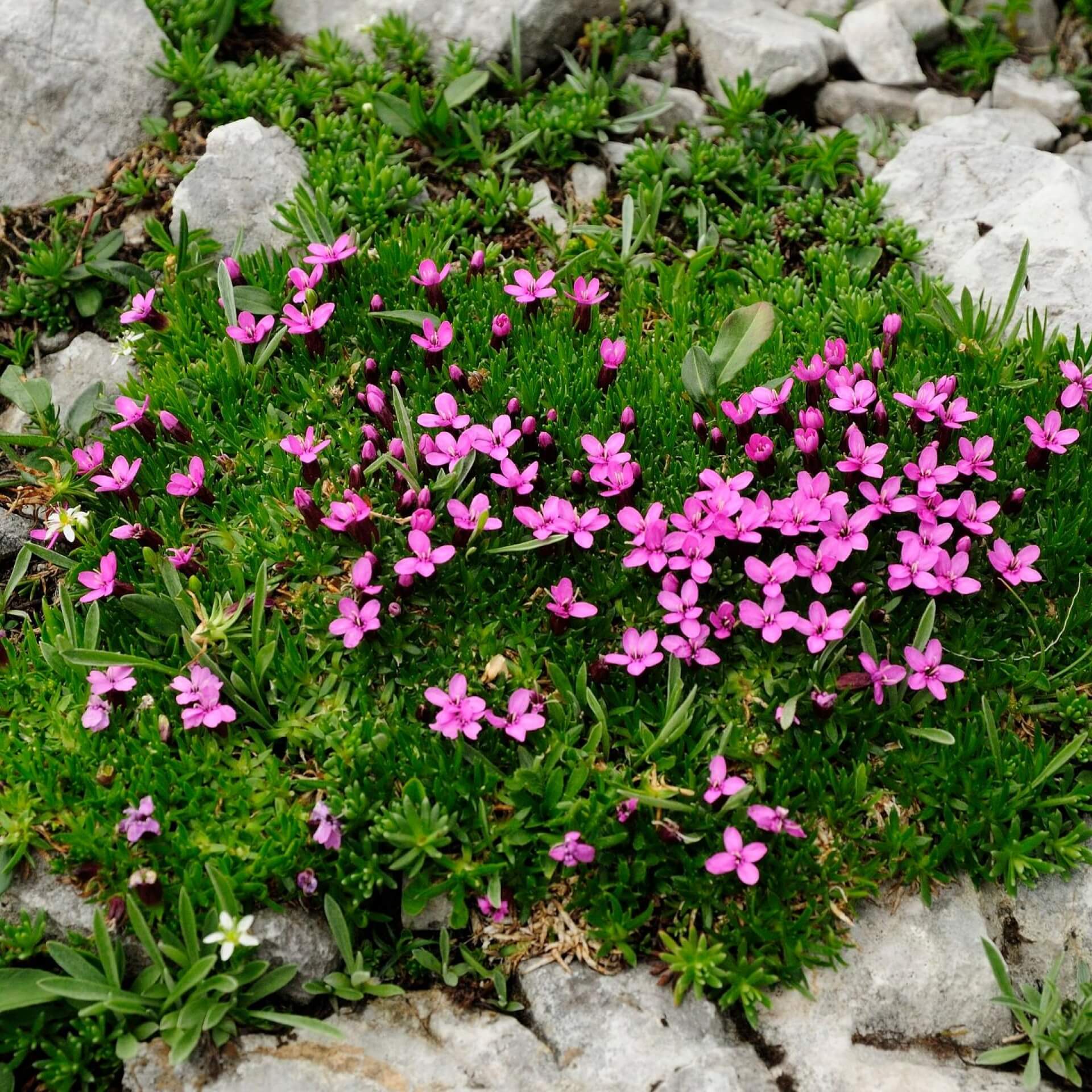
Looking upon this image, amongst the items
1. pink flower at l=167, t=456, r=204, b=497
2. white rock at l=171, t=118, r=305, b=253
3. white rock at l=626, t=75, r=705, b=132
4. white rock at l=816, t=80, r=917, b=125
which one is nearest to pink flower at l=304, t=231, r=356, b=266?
white rock at l=171, t=118, r=305, b=253

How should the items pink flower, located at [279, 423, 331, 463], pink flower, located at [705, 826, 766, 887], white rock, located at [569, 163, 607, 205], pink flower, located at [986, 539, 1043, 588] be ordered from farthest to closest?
white rock, located at [569, 163, 607, 205] < pink flower, located at [279, 423, 331, 463] < pink flower, located at [986, 539, 1043, 588] < pink flower, located at [705, 826, 766, 887]

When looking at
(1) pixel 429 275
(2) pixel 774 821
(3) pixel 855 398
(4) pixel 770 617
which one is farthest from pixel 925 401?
(1) pixel 429 275

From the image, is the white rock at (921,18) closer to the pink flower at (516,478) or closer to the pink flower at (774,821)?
the pink flower at (516,478)

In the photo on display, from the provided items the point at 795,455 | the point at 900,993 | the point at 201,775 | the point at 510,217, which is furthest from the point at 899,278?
the point at 201,775

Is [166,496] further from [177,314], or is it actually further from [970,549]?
[970,549]

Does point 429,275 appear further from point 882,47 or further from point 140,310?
point 882,47

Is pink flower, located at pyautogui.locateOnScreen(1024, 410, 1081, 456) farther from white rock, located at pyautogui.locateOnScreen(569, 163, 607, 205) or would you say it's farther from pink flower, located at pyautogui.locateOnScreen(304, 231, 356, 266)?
pink flower, located at pyautogui.locateOnScreen(304, 231, 356, 266)

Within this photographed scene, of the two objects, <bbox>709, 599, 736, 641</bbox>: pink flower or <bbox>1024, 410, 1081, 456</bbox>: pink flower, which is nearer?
<bbox>709, 599, 736, 641</bbox>: pink flower
